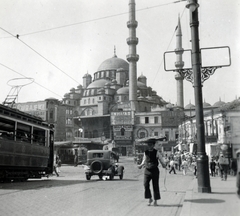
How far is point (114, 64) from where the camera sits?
80188 mm

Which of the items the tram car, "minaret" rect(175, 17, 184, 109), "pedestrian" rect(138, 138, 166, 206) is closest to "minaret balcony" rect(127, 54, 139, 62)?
"minaret" rect(175, 17, 184, 109)

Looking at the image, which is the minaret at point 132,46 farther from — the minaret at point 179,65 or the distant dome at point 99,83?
the distant dome at point 99,83

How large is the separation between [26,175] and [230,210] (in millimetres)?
8956

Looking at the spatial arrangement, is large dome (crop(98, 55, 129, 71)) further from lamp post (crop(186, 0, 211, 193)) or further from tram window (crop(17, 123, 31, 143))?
lamp post (crop(186, 0, 211, 193))

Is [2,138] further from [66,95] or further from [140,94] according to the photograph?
[66,95]

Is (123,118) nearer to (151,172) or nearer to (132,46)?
(132,46)

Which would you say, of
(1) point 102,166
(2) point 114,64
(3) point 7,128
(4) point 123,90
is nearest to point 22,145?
(3) point 7,128

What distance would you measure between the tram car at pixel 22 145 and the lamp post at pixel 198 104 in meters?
6.35

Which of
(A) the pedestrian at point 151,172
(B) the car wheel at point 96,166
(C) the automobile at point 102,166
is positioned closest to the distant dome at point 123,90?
(C) the automobile at point 102,166

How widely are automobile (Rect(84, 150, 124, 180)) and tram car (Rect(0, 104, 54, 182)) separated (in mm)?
1891

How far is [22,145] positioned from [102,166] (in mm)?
3735

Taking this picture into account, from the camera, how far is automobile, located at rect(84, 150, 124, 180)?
12805 mm

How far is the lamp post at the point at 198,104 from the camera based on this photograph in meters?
6.69

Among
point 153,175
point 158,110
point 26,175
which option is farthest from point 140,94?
point 153,175
